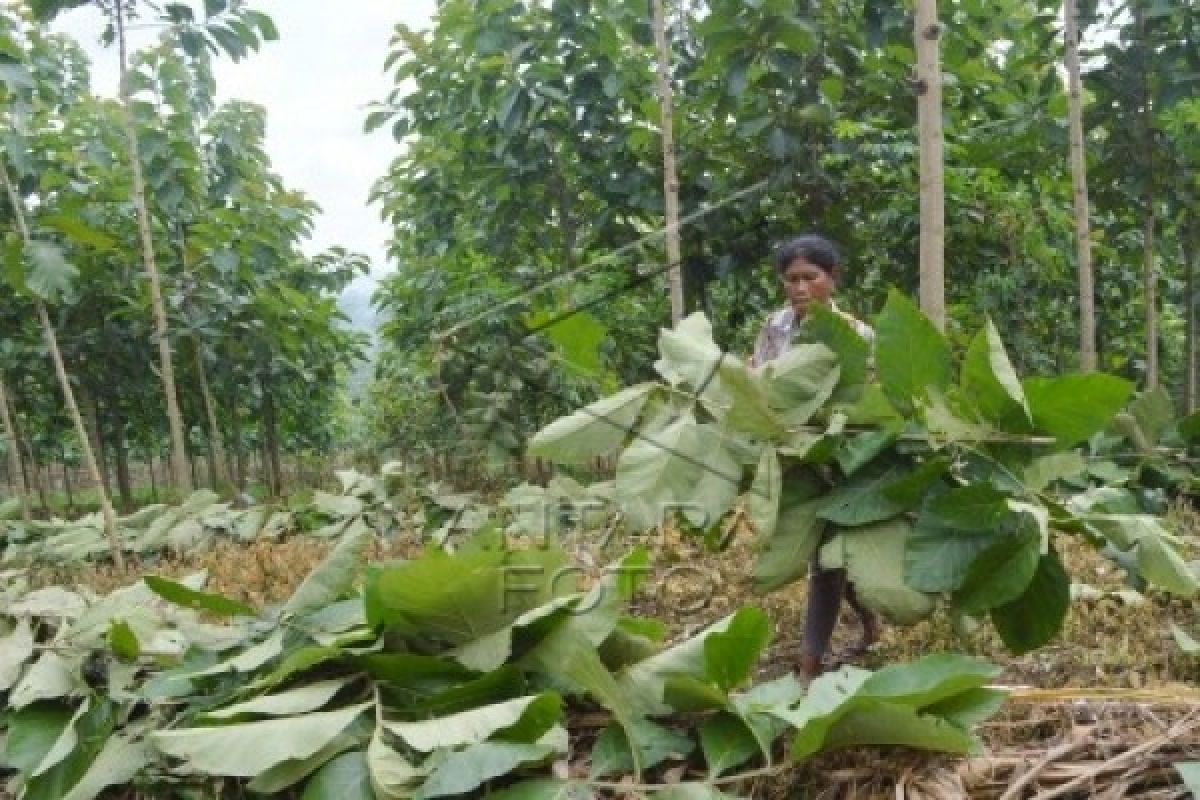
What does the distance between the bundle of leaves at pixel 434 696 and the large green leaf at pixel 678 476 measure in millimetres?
120

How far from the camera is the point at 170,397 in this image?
5094 mm

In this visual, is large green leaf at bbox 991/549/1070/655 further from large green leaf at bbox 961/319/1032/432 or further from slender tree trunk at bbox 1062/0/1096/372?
slender tree trunk at bbox 1062/0/1096/372

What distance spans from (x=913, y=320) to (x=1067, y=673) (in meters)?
0.80

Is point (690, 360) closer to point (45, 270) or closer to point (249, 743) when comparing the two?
point (249, 743)

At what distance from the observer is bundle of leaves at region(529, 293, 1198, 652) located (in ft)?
5.03

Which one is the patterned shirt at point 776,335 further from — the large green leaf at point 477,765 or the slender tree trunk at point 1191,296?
the slender tree trunk at point 1191,296

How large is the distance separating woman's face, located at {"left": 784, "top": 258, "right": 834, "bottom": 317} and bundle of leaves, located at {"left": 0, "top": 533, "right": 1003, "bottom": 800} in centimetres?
106

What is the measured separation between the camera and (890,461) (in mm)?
1688

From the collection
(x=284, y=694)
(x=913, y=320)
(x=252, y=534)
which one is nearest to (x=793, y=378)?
(x=913, y=320)

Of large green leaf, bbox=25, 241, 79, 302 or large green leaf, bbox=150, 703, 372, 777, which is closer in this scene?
large green leaf, bbox=150, 703, 372, 777

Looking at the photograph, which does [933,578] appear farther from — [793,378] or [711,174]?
[711,174]

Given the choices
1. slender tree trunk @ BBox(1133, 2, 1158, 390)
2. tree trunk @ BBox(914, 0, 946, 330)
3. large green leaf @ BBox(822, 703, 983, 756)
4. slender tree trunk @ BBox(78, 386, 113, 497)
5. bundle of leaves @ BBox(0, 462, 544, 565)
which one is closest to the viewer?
large green leaf @ BBox(822, 703, 983, 756)

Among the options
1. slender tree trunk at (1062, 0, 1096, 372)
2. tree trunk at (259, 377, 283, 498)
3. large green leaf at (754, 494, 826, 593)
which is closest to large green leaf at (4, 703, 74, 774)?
large green leaf at (754, 494, 826, 593)

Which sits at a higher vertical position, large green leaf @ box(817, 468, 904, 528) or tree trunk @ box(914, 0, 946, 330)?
tree trunk @ box(914, 0, 946, 330)
